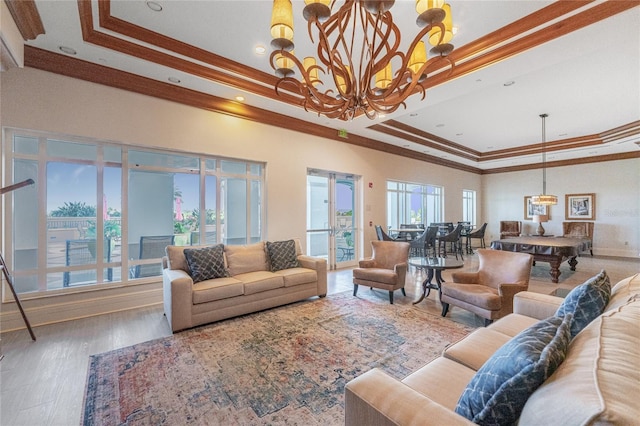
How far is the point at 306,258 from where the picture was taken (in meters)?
4.32

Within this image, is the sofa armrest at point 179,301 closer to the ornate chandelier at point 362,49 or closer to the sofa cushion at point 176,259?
the sofa cushion at point 176,259

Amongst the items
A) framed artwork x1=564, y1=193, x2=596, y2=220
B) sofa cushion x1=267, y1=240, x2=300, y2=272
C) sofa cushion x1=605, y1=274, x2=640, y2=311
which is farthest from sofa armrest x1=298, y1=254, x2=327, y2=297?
framed artwork x1=564, y1=193, x2=596, y2=220

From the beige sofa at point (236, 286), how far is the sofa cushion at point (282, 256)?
0.25 feet

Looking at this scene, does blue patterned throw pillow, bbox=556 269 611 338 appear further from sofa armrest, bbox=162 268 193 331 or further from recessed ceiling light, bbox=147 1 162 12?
recessed ceiling light, bbox=147 1 162 12

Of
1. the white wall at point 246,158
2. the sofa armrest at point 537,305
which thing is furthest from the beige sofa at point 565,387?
the white wall at point 246,158

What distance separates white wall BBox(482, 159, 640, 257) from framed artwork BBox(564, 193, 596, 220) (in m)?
0.10

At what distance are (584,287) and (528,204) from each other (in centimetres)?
1076

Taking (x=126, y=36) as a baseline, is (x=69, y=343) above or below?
below

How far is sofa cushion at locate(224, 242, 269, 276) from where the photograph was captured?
3.87 meters

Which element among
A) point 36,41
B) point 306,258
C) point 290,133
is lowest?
point 306,258

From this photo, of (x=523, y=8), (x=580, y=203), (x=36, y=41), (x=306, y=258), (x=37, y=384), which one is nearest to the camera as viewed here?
(x=37, y=384)

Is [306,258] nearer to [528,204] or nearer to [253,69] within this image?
[253,69]

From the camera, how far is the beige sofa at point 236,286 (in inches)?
121

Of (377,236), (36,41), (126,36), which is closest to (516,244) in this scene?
(377,236)
